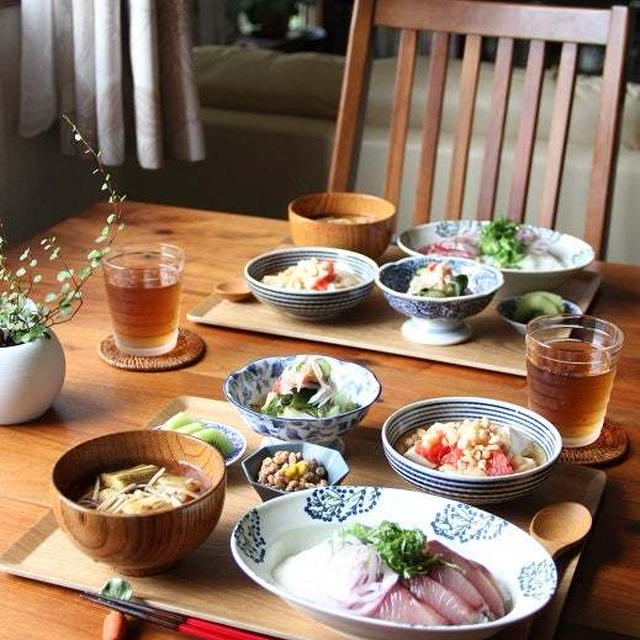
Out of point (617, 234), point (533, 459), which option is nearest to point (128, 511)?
point (533, 459)

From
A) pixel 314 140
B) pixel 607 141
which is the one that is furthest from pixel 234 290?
pixel 314 140

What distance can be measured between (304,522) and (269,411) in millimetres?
223

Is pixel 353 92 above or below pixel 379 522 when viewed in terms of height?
above

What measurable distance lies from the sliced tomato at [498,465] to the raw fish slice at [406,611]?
9.2 inches

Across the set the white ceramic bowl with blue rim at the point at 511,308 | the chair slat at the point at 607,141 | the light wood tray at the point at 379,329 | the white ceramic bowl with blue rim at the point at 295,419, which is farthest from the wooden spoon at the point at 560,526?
the chair slat at the point at 607,141

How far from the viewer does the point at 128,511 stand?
0.96m

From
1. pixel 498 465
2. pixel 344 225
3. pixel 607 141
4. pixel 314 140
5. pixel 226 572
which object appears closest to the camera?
pixel 226 572

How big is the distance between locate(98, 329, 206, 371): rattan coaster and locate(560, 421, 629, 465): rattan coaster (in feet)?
1.60

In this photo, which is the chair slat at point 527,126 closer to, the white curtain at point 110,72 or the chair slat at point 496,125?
the chair slat at point 496,125

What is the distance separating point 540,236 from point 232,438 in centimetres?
77

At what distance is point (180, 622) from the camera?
920 mm

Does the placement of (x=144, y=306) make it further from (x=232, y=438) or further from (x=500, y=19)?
(x=500, y=19)

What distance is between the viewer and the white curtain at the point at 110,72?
2260 mm

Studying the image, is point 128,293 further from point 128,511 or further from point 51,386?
point 128,511
